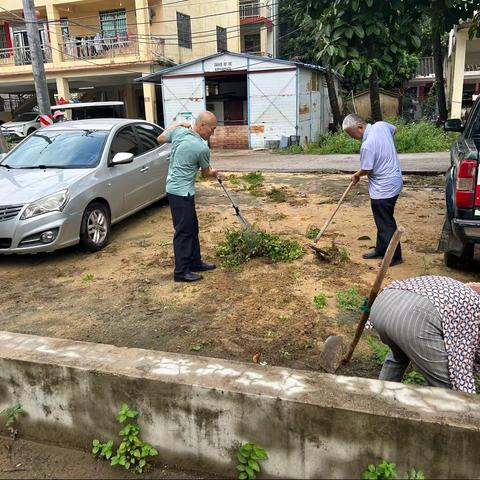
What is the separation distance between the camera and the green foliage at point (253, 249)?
5688 millimetres

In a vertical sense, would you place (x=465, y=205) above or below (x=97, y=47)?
below

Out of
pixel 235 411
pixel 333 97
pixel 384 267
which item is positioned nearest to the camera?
pixel 235 411

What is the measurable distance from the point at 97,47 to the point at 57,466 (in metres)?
24.8

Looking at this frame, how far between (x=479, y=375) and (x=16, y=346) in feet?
8.85

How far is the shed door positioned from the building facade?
2.73 meters

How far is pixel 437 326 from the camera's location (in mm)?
2223

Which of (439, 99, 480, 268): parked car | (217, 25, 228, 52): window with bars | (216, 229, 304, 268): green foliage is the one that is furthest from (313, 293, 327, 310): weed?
(217, 25, 228, 52): window with bars

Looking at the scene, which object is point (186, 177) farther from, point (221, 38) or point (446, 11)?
point (221, 38)

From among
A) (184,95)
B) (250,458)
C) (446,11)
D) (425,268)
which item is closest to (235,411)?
(250,458)

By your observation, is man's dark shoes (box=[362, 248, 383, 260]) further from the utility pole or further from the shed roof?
the shed roof

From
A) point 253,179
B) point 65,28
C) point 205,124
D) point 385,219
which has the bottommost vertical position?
point 253,179

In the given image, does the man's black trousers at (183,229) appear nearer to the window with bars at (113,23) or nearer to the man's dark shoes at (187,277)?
the man's dark shoes at (187,277)

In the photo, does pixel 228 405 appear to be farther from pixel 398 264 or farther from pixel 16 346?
pixel 398 264

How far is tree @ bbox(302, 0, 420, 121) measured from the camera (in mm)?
4738
